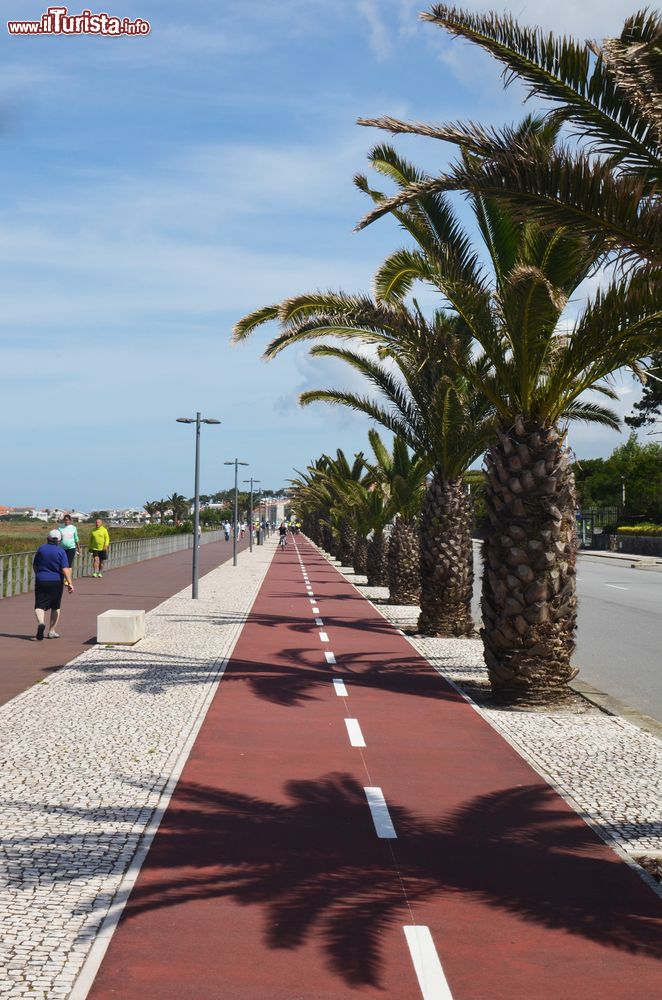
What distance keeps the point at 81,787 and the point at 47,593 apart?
887 centimetres

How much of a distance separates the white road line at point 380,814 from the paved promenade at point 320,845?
0.02m

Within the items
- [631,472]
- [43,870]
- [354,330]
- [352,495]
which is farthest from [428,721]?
[631,472]

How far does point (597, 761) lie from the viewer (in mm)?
8641

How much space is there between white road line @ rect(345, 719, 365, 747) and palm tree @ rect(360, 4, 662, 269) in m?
4.45

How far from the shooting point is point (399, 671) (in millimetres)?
13625

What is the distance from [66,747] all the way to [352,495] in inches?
1004

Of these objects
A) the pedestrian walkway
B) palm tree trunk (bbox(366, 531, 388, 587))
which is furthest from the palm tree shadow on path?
palm tree trunk (bbox(366, 531, 388, 587))

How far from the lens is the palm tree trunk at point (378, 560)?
1216 inches

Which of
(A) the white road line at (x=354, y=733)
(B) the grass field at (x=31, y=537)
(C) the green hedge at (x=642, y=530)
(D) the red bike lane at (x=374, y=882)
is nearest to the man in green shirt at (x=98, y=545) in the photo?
(B) the grass field at (x=31, y=537)

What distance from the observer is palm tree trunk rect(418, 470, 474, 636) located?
1719 centimetres

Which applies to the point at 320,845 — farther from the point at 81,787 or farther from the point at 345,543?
the point at 345,543

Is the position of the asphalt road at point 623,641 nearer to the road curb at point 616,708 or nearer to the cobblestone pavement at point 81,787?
the road curb at point 616,708

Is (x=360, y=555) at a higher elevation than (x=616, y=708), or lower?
higher

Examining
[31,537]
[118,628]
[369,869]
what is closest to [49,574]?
[118,628]
